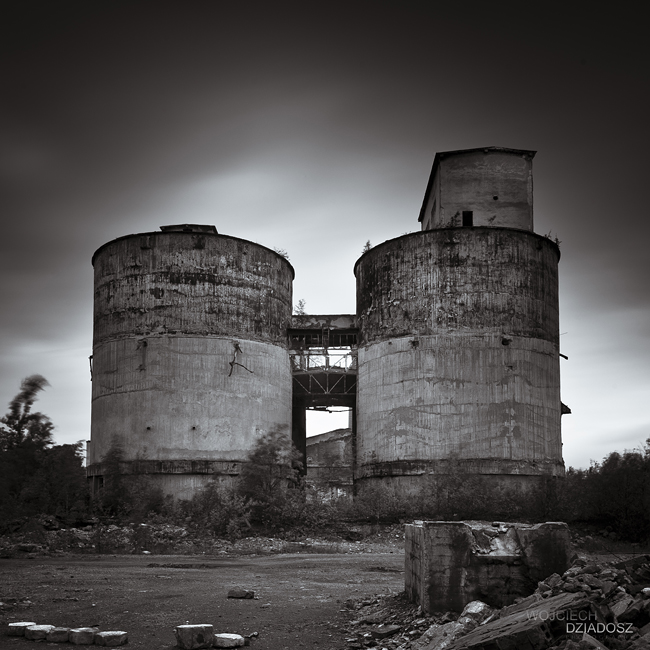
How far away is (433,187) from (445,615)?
27.7 metres

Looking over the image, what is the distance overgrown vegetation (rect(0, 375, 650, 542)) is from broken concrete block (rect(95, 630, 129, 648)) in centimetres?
1765

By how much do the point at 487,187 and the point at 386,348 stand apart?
8256mm

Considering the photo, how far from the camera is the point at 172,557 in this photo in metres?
21.5

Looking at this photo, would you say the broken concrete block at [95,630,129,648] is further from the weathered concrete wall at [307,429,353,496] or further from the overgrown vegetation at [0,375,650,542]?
the weathered concrete wall at [307,429,353,496]

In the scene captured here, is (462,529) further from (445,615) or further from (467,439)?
(467,439)

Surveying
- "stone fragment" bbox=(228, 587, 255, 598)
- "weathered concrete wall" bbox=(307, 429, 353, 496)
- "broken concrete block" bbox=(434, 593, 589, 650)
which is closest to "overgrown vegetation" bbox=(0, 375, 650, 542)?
"weathered concrete wall" bbox=(307, 429, 353, 496)

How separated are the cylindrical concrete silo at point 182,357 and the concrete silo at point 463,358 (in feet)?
16.1

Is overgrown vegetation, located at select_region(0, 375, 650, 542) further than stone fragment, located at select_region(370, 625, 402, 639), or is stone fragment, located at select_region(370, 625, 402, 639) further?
overgrown vegetation, located at select_region(0, 375, 650, 542)

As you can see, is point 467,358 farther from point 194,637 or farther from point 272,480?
point 194,637

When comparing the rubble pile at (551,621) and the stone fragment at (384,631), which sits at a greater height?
the rubble pile at (551,621)

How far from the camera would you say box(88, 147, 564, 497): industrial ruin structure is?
2988 centimetres

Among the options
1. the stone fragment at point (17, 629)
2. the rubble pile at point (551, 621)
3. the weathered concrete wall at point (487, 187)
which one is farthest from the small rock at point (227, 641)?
the weathered concrete wall at point (487, 187)

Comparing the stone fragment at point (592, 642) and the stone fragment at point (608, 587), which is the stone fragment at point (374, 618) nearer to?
the stone fragment at point (608, 587)

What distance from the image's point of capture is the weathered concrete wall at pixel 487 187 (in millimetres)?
32906
